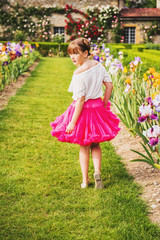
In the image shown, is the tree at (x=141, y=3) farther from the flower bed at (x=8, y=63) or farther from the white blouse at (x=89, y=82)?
the white blouse at (x=89, y=82)

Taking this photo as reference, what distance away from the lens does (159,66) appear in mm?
4977

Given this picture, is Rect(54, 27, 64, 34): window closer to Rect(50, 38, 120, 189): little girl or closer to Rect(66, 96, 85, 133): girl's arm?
Rect(50, 38, 120, 189): little girl

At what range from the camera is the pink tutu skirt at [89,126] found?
241 cm

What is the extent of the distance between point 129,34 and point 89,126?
18.4 metres

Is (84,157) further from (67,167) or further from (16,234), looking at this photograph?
(16,234)

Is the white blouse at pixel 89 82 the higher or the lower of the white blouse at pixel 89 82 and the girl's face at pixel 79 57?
the lower

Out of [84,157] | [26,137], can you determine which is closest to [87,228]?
[84,157]

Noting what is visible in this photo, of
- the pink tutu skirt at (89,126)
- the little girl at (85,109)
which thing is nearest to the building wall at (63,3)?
the little girl at (85,109)

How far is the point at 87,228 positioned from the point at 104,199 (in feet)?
1.32

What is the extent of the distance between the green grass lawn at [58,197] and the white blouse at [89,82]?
0.86m

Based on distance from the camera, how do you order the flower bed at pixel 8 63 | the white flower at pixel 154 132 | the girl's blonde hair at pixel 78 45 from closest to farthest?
the white flower at pixel 154 132
the girl's blonde hair at pixel 78 45
the flower bed at pixel 8 63

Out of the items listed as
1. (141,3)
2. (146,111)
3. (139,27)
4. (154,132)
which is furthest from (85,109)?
(141,3)

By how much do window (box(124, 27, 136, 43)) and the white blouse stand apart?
18.1 metres

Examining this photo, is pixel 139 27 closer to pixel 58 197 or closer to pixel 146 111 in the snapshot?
pixel 58 197
